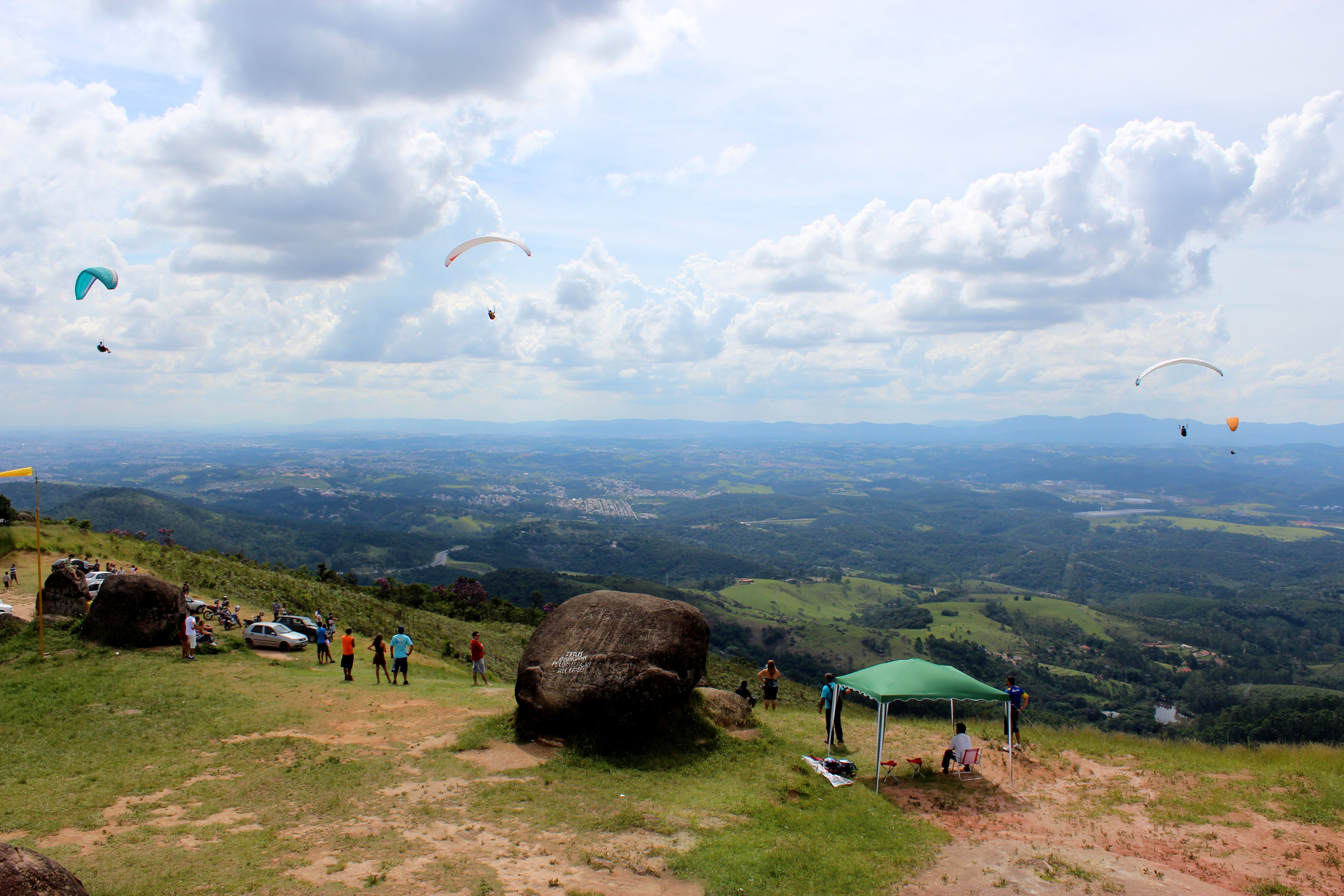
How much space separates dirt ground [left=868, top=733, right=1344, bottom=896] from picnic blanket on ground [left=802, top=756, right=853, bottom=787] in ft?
2.60

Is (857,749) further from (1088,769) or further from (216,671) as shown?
(216,671)

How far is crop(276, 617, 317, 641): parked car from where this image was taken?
2802 cm

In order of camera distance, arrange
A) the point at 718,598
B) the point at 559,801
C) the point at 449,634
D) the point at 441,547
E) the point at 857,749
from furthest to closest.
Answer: the point at 441,547 < the point at 718,598 < the point at 449,634 < the point at 857,749 < the point at 559,801

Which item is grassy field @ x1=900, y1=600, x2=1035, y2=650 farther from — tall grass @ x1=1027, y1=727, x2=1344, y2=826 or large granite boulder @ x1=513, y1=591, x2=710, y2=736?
large granite boulder @ x1=513, y1=591, x2=710, y2=736

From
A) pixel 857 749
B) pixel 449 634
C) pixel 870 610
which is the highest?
pixel 857 749

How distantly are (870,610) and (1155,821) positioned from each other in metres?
137

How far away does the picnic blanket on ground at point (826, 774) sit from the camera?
1495 centimetres

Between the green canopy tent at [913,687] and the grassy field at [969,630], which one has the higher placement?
the green canopy tent at [913,687]

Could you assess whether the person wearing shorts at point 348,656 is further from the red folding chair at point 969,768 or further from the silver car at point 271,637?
the red folding chair at point 969,768

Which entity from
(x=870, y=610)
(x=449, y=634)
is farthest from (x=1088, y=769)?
(x=870, y=610)

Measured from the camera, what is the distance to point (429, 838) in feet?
36.8

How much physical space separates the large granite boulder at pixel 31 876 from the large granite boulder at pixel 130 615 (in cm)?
2017

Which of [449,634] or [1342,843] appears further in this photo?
[449,634]

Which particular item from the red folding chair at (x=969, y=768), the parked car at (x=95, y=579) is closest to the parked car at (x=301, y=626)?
the parked car at (x=95, y=579)
